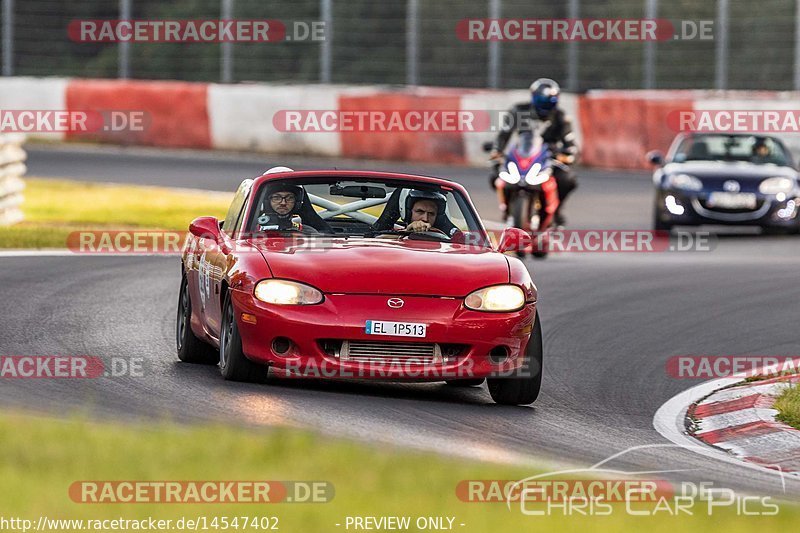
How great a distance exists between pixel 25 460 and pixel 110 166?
21952mm

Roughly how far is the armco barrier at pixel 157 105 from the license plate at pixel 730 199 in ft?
40.2

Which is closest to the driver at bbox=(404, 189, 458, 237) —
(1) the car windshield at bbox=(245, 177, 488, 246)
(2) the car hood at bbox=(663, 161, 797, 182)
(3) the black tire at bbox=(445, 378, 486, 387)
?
(1) the car windshield at bbox=(245, 177, 488, 246)

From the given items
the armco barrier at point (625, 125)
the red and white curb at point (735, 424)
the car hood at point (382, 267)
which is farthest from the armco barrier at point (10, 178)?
the armco barrier at point (625, 125)

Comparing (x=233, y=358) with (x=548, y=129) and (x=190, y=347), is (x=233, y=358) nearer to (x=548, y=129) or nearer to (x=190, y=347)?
(x=190, y=347)

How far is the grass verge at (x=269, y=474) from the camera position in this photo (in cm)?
615

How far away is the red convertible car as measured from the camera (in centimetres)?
944

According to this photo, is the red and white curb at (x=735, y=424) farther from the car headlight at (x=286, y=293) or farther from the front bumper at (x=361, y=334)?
the car headlight at (x=286, y=293)

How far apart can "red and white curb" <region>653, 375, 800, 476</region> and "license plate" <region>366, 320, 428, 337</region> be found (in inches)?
53.9

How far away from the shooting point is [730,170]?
21.6 metres

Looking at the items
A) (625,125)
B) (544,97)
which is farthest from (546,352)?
(625,125)

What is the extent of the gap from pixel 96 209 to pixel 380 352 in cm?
1314

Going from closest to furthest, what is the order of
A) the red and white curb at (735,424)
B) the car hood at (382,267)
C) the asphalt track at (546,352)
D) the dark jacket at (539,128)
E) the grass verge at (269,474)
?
the grass verge at (269,474) < the asphalt track at (546,352) < the red and white curb at (735,424) < the car hood at (382,267) < the dark jacket at (539,128)

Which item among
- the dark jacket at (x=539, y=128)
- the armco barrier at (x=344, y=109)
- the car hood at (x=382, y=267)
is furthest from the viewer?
the armco barrier at (x=344, y=109)

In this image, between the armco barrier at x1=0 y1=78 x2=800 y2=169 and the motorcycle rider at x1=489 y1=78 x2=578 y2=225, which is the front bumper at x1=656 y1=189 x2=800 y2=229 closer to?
the motorcycle rider at x1=489 y1=78 x2=578 y2=225
